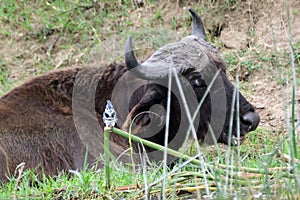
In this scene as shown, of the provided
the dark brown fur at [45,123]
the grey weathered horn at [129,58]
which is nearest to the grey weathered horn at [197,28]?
the dark brown fur at [45,123]

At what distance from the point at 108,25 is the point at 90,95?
16.3 feet

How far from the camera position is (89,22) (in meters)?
11.0

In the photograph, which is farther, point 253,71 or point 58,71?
point 253,71

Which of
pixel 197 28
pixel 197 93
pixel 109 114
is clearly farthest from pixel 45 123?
pixel 109 114

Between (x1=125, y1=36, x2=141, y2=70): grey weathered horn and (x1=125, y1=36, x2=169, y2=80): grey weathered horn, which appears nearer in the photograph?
(x1=125, y1=36, x2=141, y2=70): grey weathered horn

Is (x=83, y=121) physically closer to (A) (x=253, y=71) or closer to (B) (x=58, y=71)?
(B) (x=58, y=71)

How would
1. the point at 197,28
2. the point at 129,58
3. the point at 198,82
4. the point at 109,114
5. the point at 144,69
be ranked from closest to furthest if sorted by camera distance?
the point at 109,114 → the point at 129,58 → the point at 144,69 → the point at 198,82 → the point at 197,28

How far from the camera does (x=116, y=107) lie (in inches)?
245

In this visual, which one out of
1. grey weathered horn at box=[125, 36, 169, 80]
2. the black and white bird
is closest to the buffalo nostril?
grey weathered horn at box=[125, 36, 169, 80]

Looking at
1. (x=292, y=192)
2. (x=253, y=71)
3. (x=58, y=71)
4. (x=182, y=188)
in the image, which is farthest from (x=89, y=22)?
(x=292, y=192)

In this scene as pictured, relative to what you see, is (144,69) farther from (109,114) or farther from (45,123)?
(109,114)

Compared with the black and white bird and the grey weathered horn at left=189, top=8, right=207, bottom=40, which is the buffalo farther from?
the black and white bird

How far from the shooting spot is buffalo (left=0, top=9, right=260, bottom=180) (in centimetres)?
579

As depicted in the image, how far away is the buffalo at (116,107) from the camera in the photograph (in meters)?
5.79
